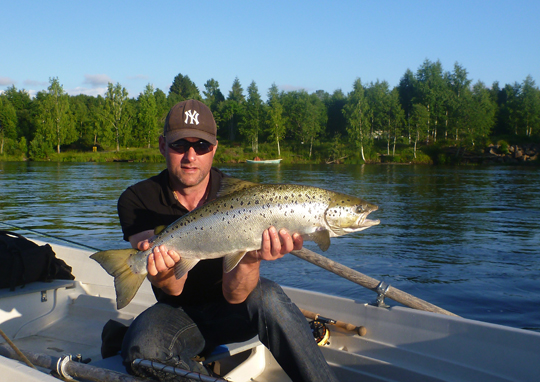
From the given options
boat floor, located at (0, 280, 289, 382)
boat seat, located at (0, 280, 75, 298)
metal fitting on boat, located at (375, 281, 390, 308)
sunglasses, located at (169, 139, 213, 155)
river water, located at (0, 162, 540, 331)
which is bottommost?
river water, located at (0, 162, 540, 331)

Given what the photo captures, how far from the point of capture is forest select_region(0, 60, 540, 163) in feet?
207

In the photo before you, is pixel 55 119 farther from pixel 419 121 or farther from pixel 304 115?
pixel 419 121

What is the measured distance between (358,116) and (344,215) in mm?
63767

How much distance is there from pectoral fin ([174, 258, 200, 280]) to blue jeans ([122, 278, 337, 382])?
36 cm

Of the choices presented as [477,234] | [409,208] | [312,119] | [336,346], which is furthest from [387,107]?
[336,346]

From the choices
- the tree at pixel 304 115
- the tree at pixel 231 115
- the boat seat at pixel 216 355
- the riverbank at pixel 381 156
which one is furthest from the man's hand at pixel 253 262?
the tree at pixel 231 115

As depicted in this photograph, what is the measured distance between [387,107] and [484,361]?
65.8 meters

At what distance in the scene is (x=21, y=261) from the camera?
4.43 metres

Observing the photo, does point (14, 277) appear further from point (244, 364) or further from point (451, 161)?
point (451, 161)

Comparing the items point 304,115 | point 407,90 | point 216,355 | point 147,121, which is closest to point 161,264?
point 216,355

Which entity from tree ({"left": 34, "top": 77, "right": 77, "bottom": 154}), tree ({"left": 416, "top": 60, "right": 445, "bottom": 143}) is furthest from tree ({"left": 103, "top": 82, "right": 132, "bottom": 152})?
tree ({"left": 416, "top": 60, "right": 445, "bottom": 143})

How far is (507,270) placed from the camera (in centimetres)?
991

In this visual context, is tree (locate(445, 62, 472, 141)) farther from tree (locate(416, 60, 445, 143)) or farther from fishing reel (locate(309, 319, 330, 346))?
fishing reel (locate(309, 319, 330, 346))

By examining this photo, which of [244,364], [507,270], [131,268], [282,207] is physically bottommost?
[507,270]
